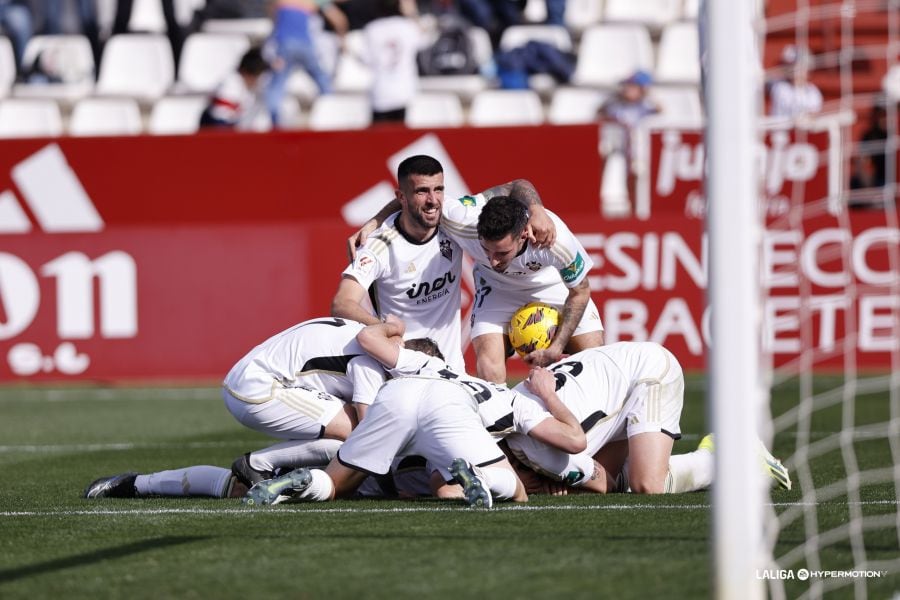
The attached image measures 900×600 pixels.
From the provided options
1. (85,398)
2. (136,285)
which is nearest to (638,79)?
(136,285)

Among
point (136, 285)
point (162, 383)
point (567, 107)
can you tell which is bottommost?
point (162, 383)

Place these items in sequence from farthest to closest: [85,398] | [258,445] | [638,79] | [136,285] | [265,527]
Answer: [638,79] < [136,285] < [85,398] < [258,445] < [265,527]

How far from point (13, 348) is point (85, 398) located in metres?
1.54

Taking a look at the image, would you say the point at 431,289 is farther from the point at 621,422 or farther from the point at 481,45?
the point at 481,45

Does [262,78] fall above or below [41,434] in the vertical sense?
above

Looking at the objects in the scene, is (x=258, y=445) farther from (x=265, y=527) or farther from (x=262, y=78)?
(x=262, y=78)

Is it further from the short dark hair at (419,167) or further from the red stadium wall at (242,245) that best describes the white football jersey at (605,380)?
the red stadium wall at (242,245)

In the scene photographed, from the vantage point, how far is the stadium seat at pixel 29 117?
1905 centimetres

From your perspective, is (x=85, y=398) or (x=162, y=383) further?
(x=162, y=383)

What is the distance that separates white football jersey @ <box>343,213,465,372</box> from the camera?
29.9 feet

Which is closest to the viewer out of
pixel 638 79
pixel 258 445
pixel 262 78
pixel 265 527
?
pixel 265 527

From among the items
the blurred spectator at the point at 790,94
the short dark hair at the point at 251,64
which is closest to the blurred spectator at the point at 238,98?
the short dark hair at the point at 251,64

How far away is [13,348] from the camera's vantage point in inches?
596

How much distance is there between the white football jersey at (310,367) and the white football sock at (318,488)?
744 millimetres
